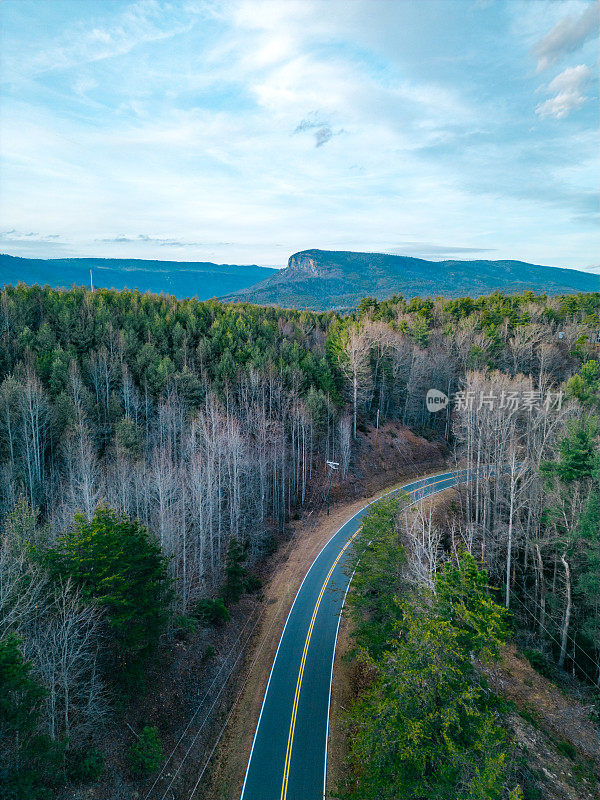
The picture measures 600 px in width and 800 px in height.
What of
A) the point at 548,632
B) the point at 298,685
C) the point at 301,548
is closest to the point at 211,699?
the point at 298,685

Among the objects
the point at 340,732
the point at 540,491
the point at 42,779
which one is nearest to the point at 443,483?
the point at 540,491

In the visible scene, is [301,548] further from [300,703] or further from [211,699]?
[211,699]

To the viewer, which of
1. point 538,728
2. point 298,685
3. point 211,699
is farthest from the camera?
point 298,685

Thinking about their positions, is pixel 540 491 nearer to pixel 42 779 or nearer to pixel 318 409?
pixel 318 409

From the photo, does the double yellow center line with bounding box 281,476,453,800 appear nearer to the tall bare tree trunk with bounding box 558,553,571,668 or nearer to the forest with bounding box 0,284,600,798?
the forest with bounding box 0,284,600,798

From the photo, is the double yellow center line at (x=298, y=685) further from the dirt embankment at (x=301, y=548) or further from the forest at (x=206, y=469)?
the forest at (x=206, y=469)

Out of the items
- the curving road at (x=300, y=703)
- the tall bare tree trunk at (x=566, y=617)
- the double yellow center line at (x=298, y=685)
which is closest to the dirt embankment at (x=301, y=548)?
the curving road at (x=300, y=703)

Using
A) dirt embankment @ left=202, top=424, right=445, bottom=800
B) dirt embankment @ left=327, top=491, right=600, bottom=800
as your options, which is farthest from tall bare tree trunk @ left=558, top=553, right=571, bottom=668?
dirt embankment @ left=202, top=424, right=445, bottom=800
